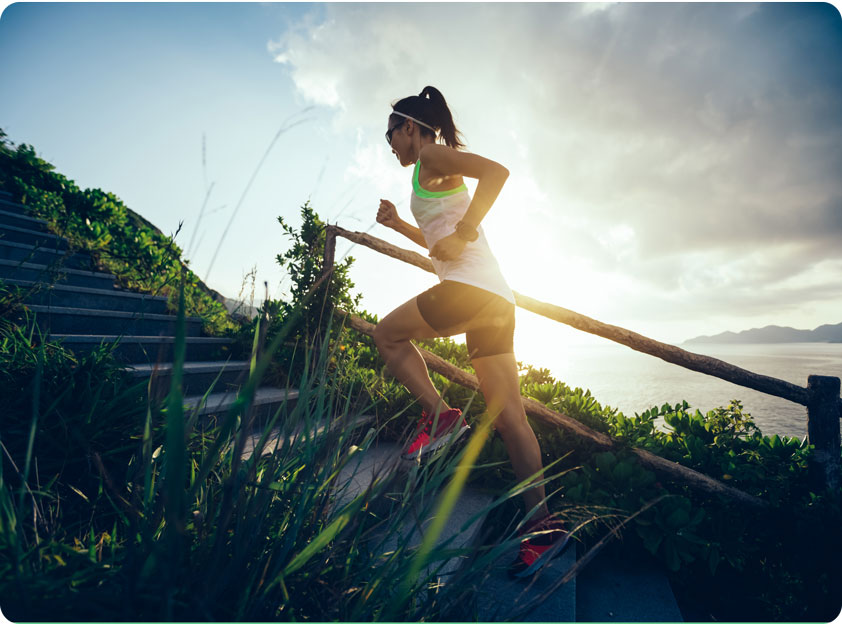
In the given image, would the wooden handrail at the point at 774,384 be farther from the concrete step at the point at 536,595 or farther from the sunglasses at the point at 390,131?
the concrete step at the point at 536,595

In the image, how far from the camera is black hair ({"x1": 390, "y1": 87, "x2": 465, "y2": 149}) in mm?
2061

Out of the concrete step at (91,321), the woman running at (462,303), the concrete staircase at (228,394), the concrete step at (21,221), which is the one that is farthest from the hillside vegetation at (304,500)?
the concrete step at (21,221)

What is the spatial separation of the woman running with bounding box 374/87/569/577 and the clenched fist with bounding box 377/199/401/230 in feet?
1.21

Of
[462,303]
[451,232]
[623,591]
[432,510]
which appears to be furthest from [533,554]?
[451,232]

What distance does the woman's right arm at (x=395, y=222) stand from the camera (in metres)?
2.37

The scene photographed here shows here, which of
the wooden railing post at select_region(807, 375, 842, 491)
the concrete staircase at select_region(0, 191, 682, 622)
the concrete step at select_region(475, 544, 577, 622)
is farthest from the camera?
the wooden railing post at select_region(807, 375, 842, 491)

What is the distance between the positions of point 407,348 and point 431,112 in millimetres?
1257

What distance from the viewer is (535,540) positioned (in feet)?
6.04

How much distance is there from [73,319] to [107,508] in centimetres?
260

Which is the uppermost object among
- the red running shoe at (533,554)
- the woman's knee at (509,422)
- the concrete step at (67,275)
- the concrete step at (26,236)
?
the concrete step at (26,236)

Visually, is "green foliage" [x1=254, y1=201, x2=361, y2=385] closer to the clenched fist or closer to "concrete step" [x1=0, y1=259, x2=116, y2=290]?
the clenched fist

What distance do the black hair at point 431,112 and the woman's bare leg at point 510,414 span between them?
121 cm

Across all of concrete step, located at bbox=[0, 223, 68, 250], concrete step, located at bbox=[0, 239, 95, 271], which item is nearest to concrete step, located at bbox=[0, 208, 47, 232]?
concrete step, located at bbox=[0, 223, 68, 250]

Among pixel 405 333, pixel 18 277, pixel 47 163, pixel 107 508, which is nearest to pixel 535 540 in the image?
pixel 405 333
